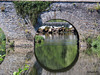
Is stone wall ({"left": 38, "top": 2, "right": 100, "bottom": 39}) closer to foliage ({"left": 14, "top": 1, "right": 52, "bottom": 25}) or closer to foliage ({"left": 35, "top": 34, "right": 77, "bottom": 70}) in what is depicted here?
foliage ({"left": 14, "top": 1, "right": 52, "bottom": 25})

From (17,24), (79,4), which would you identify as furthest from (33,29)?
(79,4)

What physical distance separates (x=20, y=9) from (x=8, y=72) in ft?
20.6

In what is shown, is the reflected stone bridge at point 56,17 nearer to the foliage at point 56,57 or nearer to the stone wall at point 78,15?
the stone wall at point 78,15

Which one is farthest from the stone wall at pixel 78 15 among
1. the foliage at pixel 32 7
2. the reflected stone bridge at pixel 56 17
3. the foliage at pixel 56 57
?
the foliage at pixel 56 57

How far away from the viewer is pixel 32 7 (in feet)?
38.1

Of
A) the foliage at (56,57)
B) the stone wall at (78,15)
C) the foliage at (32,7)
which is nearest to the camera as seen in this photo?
the foliage at (56,57)

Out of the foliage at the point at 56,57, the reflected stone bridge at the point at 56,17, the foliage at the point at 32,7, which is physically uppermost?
the foliage at the point at 32,7

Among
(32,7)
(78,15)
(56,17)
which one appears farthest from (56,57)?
(32,7)

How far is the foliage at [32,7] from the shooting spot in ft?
37.9

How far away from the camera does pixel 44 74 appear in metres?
6.10

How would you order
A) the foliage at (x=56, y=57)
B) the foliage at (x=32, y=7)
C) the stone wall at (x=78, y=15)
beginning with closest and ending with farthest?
1. the foliage at (x=56, y=57)
2. the foliage at (x=32, y=7)
3. the stone wall at (x=78, y=15)

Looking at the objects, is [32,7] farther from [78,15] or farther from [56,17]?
[78,15]

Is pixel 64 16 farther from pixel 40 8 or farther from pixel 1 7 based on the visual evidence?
pixel 1 7

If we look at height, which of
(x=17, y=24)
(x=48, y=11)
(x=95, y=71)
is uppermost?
(x=48, y=11)
